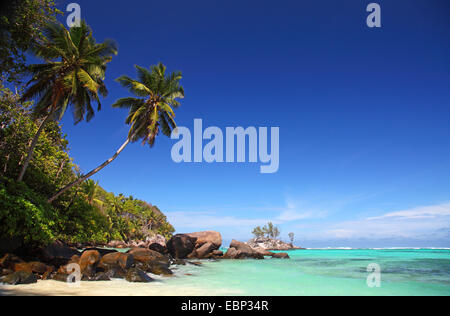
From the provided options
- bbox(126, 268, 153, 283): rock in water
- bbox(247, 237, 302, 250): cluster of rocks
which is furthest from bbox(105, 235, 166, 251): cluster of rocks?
bbox(247, 237, 302, 250): cluster of rocks

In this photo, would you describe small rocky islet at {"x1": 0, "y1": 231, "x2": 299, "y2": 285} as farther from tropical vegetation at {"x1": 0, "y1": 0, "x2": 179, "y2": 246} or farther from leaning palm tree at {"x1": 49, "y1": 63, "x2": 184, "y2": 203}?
leaning palm tree at {"x1": 49, "y1": 63, "x2": 184, "y2": 203}

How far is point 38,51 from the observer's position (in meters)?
12.3

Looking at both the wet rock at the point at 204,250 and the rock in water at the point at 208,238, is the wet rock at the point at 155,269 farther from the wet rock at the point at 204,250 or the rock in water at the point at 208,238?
the rock in water at the point at 208,238

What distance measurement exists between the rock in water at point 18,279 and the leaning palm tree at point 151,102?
361 inches

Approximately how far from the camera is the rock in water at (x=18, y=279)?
7.80 metres

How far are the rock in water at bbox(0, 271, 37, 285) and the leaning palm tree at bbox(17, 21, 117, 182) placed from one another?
19.1ft

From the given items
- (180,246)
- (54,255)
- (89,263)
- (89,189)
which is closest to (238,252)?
(180,246)

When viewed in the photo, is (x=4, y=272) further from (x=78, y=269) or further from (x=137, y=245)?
(x=137, y=245)

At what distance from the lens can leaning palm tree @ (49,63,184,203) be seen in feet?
53.5

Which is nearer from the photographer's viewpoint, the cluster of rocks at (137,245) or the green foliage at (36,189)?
the green foliage at (36,189)

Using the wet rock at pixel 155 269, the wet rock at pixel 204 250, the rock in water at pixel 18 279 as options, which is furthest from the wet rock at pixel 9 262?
the wet rock at pixel 204 250
